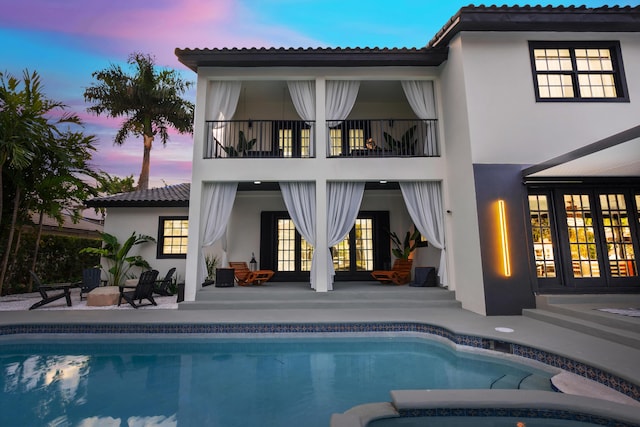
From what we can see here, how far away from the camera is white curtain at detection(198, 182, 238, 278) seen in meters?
7.70

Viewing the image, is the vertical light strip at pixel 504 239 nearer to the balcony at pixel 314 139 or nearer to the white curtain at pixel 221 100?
the balcony at pixel 314 139

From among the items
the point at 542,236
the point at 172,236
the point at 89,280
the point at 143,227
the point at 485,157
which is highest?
the point at 485,157

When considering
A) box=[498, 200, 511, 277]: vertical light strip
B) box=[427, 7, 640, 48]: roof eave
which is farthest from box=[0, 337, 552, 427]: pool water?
box=[427, 7, 640, 48]: roof eave

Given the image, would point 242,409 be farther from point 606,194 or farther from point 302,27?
point 302,27

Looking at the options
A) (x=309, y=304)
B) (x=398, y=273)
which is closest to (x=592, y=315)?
(x=398, y=273)

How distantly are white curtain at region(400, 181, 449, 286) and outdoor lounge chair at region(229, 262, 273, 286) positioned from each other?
4.44m

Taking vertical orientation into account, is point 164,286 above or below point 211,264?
below

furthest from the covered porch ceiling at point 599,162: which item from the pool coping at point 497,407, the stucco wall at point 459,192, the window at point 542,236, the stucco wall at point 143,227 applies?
the stucco wall at point 143,227

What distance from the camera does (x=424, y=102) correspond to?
830 centimetres

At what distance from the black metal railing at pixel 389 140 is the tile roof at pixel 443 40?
155cm

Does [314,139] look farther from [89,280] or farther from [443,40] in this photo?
[89,280]

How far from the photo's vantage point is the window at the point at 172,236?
33.6ft

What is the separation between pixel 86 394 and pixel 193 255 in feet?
13.7

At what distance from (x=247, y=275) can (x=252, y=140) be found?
4.15 meters
